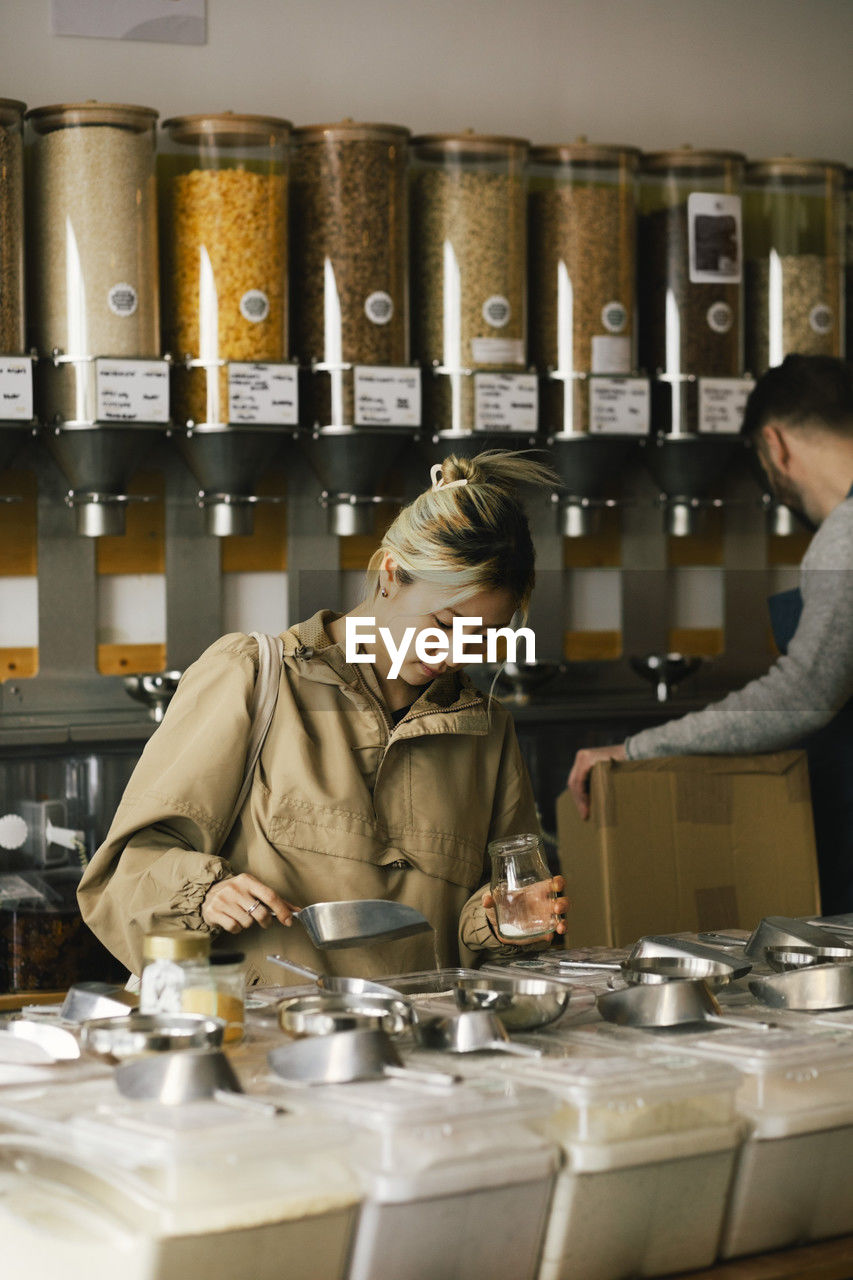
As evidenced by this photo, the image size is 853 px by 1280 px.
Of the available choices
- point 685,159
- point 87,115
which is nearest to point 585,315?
point 685,159

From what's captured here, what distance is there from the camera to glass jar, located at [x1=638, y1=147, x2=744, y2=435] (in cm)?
315

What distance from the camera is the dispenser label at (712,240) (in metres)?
3.15

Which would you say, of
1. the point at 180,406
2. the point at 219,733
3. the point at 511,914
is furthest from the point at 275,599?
the point at 511,914

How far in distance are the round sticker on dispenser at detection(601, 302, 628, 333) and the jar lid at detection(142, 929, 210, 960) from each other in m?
1.92

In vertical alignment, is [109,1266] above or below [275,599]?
below

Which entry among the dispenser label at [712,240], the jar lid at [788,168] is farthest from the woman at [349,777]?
the jar lid at [788,168]

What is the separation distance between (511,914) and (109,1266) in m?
0.77

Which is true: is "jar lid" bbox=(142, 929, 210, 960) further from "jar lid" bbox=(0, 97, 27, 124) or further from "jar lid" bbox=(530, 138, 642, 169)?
"jar lid" bbox=(530, 138, 642, 169)

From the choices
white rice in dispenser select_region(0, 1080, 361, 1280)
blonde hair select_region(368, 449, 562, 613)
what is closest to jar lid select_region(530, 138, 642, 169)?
blonde hair select_region(368, 449, 562, 613)

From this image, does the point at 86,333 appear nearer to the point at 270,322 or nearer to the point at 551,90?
the point at 270,322

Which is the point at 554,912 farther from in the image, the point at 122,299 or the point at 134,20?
the point at 134,20

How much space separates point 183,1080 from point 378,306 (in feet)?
6.37

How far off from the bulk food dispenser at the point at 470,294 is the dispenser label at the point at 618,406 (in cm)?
15

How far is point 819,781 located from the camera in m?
2.74
